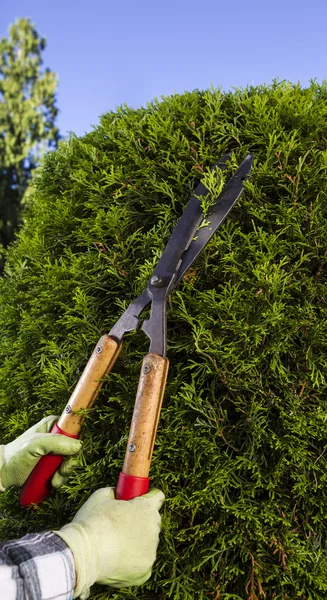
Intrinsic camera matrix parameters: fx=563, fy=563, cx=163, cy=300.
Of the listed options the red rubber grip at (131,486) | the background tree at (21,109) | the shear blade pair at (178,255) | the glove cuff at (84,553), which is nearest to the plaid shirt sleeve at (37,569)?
the glove cuff at (84,553)

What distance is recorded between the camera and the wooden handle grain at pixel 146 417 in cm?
182

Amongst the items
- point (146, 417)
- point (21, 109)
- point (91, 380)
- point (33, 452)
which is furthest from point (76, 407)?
point (21, 109)

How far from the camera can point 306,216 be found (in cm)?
217

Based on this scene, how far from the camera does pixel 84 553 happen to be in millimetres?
1767

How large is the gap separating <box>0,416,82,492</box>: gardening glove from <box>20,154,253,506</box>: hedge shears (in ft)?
0.14

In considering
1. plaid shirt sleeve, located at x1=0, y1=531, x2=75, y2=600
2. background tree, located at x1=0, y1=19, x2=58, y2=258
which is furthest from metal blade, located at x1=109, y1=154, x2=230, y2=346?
background tree, located at x1=0, y1=19, x2=58, y2=258

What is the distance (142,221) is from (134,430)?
92cm

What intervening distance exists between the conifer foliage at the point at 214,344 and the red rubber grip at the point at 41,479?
59mm

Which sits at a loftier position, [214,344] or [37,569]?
[214,344]

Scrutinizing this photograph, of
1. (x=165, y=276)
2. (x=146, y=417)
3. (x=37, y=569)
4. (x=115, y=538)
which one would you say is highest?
(x=165, y=276)

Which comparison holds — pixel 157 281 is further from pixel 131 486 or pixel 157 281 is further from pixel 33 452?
pixel 33 452

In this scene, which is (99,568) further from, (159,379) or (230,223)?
(230,223)

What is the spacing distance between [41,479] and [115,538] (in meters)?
0.49

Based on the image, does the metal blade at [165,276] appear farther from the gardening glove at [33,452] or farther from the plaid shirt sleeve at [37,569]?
the plaid shirt sleeve at [37,569]
